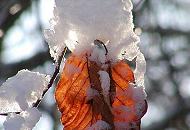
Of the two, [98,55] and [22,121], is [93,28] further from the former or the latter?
[22,121]

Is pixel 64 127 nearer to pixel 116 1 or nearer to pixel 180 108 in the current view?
pixel 116 1

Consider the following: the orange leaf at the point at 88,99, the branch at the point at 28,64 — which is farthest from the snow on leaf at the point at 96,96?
the branch at the point at 28,64

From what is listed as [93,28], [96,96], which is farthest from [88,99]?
[93,28]

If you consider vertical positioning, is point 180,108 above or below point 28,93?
below

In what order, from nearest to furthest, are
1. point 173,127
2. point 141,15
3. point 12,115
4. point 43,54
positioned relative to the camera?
point 12,115 → point 43,54 → point 141,15 → point 173,127

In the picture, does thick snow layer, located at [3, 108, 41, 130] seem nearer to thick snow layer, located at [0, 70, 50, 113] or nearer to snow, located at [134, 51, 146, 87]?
thick snow layer, located at [0, 70, 50, 113]

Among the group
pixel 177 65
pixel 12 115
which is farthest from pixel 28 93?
pixel 177 65

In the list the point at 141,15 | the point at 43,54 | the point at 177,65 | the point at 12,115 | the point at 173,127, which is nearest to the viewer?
the point at 12,115
